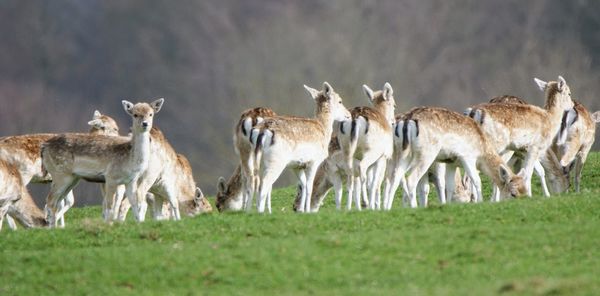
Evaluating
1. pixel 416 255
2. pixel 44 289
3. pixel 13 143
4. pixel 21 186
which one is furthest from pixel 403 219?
pixel 13 143

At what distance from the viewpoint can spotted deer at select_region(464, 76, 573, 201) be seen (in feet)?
66.9

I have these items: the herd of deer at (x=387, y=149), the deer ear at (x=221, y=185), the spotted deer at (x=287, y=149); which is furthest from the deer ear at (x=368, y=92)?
the deer ear at (x=221, y=185)

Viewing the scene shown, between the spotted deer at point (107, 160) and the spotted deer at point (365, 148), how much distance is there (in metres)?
3.45

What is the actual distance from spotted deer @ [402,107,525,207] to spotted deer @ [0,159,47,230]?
7331 mm

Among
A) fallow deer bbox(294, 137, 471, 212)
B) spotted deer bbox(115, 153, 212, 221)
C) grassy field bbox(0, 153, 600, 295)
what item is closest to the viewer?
grassy field bbox(0, 153, 600, 295)

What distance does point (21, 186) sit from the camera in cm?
2002

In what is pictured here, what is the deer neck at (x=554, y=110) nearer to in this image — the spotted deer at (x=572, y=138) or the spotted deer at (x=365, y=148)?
the spotted deer at (x=572, y=138)

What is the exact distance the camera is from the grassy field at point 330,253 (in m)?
12.7

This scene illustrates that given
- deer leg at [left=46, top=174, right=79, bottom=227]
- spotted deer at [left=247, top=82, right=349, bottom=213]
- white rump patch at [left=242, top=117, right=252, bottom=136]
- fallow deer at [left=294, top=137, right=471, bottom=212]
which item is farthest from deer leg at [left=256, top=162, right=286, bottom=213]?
deer leg at [left=46, top=174, right=79, bottom=227]

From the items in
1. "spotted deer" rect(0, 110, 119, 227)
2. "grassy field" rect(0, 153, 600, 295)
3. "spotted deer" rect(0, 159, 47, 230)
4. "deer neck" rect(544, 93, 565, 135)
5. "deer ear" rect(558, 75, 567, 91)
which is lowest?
"grassy field" rect(0, 153, 600, 295)

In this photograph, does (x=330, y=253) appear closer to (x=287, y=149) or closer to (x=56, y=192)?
(x=287, y=149)

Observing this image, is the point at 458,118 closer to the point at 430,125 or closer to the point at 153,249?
the point at 430,125

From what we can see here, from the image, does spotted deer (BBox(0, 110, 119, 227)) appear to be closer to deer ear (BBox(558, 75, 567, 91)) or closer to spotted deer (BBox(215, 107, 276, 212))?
spotted deer (BBox(215, 107, 276, 212))

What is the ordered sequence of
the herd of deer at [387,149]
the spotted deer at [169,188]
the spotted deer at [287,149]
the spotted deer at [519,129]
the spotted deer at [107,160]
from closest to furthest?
the spotted deer at [107,160] < the spotted deer at [287,149] < the herd of deer at [387,149] < the spotted deer at [169,188] < the spotted deer at [519,129]
